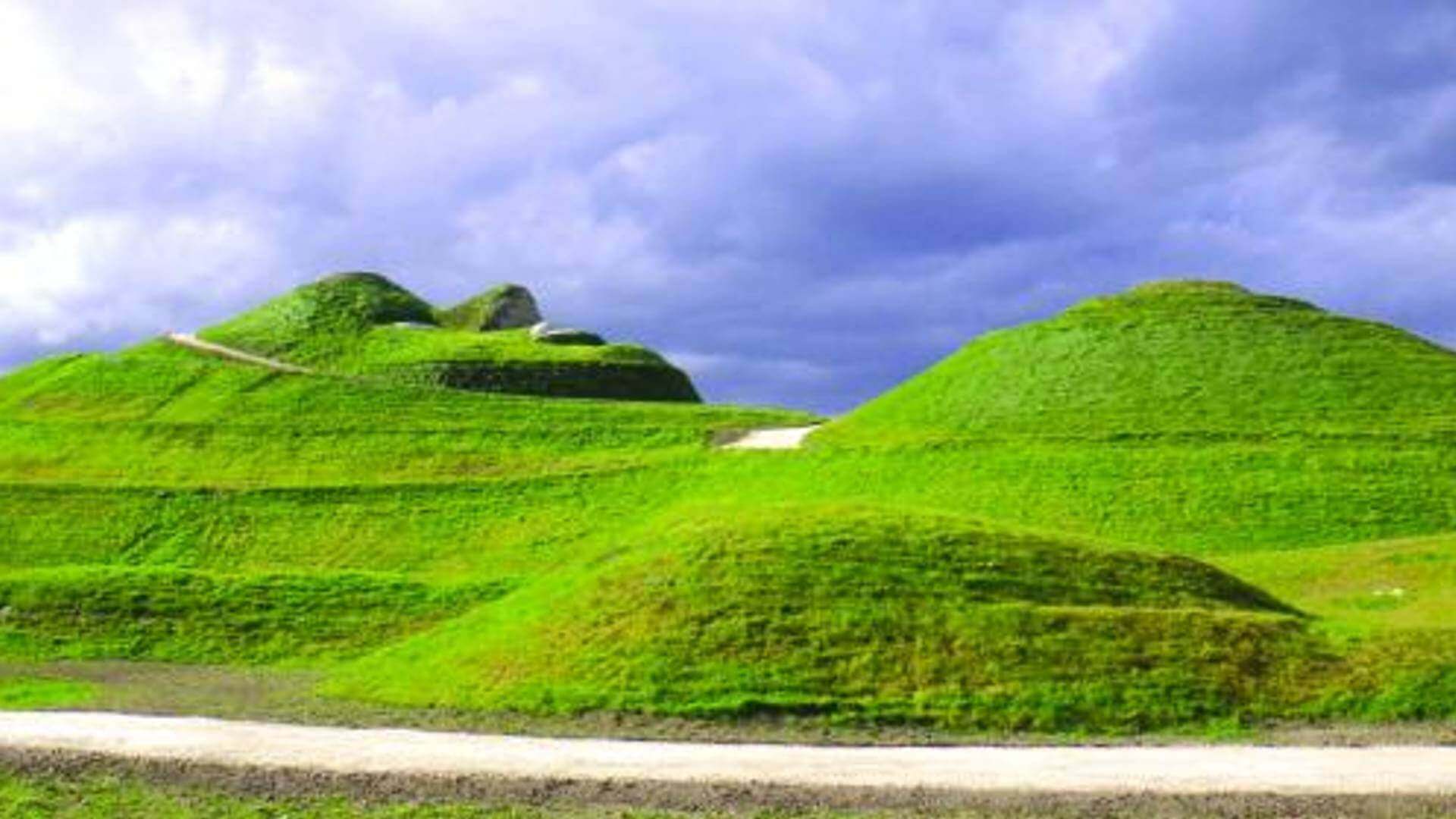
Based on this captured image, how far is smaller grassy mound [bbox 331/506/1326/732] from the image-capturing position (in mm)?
31875

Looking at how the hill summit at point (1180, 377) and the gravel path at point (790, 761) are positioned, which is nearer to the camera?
the gravel path at point (790, 761)

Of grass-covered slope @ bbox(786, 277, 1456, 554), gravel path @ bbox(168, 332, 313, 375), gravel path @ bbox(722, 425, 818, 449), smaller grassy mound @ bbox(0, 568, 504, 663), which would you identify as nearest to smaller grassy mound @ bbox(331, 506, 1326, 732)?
smaller grassy mound @ bbox(0, 568, 504, 663)

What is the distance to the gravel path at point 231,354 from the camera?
10556cm

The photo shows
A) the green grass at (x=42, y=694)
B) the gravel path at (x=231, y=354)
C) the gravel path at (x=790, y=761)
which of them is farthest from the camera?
the gravel path at (x=231, y=354)

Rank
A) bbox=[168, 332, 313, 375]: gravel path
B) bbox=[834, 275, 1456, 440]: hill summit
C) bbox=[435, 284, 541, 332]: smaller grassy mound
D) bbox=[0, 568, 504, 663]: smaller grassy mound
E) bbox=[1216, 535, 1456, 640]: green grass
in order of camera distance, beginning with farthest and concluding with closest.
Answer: bbox=[435, 284, 541, 332]: smaller grassy mound
bbox=[168, 332, 313, 375]: gravel path
bbox=[834, 275, 1456, 440]: hill summit
bbox=[0, 568, 504, 663]: smaller grassy mound
bbox=[1216, 535, 1456, 640]: green grass

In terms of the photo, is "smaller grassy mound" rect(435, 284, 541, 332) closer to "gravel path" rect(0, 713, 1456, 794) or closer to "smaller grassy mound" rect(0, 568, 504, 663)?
"smaller grassy mound" rect(0, 568, 504, 663)

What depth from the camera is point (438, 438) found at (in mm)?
82438

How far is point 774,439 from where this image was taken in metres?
82.7

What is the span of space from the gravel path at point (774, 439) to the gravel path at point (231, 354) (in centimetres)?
3435

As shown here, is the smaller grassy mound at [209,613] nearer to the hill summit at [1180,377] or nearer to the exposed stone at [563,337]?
the hill summit at [1180,377]

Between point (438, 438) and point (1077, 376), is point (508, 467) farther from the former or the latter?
point (1077, 376)

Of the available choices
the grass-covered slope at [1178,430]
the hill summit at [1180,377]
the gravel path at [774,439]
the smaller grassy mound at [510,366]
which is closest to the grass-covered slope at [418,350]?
the smaller grassy mound at [510,366]

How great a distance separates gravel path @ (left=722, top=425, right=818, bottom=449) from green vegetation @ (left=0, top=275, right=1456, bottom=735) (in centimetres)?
235

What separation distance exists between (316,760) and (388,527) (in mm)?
41270
